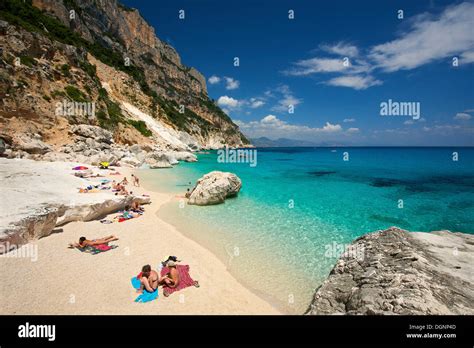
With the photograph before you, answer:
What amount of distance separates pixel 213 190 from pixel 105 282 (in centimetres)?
1019

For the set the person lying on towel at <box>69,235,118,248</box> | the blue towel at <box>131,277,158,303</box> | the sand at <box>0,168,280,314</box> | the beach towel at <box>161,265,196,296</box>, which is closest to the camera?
the sand at <box>0,168,280,314</box>

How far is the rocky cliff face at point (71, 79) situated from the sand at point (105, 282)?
2428 cm

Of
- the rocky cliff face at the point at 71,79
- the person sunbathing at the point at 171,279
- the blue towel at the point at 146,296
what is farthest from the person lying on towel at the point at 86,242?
the rocky cliff face at the point at 71,79

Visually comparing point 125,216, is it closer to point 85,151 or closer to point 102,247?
point 102,247

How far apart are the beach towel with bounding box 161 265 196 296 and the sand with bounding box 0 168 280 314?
0.54 feet

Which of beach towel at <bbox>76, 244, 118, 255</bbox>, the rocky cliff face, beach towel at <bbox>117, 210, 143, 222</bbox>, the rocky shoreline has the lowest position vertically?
beach towel at <bbox>76, 244, 118, 255</bbox>

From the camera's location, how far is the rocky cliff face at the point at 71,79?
93.1 ft

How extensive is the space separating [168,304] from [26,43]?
149ft

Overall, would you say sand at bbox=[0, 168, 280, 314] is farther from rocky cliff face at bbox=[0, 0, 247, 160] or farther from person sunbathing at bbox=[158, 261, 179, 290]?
rocky cliff face at bbox=[0, 0, 247, 160]

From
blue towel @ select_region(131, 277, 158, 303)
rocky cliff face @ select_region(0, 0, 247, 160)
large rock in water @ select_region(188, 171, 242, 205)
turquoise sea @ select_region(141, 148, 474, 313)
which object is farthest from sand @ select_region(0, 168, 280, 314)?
rocky cliff face @ select_region(0, 0, 247, 160)

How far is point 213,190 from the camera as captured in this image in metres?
16.1

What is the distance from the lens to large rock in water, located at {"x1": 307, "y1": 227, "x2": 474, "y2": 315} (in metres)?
3.89

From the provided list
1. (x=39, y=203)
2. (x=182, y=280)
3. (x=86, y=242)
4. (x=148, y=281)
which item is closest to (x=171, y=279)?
(x=182, y=280)
